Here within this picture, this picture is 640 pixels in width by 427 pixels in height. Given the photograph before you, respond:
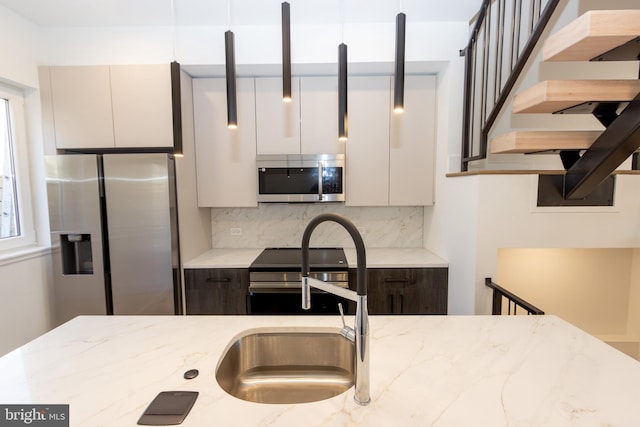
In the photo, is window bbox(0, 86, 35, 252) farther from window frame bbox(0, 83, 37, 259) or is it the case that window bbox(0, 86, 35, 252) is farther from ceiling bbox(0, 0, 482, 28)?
ceiling bbox(0, 0, 482, 28)

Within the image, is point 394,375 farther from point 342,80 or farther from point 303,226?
point 303,226

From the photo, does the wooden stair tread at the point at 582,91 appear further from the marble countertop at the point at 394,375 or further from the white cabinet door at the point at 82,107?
the white cabinet door at the point at 82,107

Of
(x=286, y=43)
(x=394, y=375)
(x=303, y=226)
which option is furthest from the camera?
(x=303, y=226)

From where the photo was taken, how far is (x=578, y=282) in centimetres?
257

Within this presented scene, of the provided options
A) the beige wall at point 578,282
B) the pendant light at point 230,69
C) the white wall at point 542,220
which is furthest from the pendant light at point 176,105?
the beige wall at point 578,282

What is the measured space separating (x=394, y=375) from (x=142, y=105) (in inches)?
100

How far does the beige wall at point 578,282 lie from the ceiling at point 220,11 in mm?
2030

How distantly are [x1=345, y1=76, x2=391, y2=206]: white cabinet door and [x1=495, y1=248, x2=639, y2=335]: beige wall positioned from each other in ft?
4.00

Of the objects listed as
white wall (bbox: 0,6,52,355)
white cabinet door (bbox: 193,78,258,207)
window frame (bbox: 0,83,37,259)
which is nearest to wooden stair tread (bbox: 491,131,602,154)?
white cabinet door (bbox: 193,78,258,207)

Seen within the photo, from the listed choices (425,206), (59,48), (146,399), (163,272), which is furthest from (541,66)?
(59,48)

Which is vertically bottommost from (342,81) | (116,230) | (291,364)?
(291,364)

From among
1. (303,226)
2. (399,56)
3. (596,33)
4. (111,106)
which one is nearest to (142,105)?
(111,106)

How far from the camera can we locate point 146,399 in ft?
2.72

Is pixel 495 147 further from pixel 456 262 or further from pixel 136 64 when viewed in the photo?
pixel 136 64
